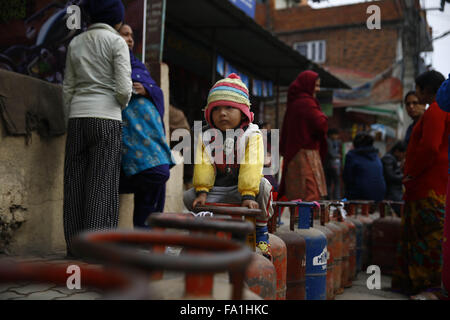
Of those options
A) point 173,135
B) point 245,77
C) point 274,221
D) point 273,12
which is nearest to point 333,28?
point 273,12

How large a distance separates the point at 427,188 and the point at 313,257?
141 centimetres

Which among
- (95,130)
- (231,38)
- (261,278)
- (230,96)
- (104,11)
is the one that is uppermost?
(231,38)

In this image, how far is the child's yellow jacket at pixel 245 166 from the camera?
2.53m

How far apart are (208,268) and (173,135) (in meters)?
5.04

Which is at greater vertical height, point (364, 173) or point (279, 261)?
point (364, 173)

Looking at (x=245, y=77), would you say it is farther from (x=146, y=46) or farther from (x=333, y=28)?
(x=333, y=28)

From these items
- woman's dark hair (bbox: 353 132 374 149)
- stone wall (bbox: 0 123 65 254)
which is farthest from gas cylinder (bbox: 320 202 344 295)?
woman's dark hair (bbox: 353 132 374 149)

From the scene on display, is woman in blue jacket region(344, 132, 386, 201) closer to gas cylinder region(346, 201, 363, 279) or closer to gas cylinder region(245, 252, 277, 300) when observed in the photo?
gas cylinder region(346, 201, 363, 279)

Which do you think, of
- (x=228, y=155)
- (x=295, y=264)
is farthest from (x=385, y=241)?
(x=228, y=155)

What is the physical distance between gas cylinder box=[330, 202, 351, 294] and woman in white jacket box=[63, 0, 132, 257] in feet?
7.72

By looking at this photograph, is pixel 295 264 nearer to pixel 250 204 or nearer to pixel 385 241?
pixel 250 204

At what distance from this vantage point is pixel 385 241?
5.88 metres

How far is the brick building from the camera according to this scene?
1703cm

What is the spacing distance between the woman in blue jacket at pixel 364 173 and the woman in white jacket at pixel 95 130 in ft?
14.4
